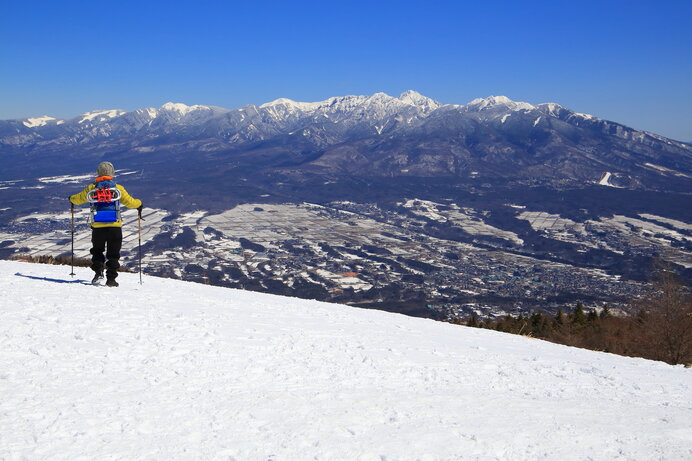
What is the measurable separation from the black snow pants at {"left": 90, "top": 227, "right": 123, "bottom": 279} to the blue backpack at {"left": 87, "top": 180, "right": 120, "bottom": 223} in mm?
295

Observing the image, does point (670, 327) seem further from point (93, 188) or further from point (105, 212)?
point (93, 188)

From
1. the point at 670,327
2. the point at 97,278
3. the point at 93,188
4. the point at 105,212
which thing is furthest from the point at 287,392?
the point at 670,327

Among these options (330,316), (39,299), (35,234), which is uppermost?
(39,299)

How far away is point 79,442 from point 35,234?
13371 cm

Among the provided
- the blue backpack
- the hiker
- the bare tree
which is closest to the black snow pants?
the hiker

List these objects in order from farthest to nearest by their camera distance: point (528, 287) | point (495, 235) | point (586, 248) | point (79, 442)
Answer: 1. point (495, 235)
2. point (586, 248)
3. point (528, 287)
4. point (79, 442)

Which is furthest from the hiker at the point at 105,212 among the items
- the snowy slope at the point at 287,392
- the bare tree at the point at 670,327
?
the bare tree at the point at 670,327

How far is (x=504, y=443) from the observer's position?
17.7 ft

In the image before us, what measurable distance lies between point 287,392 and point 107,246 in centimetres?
737

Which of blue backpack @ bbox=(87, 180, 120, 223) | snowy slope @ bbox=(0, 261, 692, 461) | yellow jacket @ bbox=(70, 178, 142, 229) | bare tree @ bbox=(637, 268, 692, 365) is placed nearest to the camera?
snowy slope @ bbox=(0, 261, 692, 461)

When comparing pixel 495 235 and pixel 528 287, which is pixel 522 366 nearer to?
pixel 528 287

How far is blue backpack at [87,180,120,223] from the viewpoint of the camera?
11.1m

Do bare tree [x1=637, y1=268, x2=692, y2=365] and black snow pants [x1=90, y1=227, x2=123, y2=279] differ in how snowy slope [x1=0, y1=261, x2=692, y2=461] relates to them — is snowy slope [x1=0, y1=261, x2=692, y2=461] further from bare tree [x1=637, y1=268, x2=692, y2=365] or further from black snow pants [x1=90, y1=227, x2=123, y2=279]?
bare tree [x1=637, y1=268, x2=692, y2=365]

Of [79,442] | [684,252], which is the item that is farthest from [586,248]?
[79,442]
